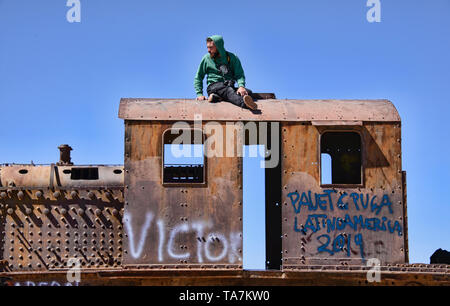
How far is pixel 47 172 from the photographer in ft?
33.6

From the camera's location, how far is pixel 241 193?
9.40 m

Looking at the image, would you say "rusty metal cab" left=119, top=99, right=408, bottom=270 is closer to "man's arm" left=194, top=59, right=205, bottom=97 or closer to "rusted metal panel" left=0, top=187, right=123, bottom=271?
"rusted metal panel" left=0, top=187, right=123, bottom=271

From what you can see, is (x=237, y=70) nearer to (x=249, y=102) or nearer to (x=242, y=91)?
(x=242, y=91)

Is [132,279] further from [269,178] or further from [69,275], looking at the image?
[269,178]

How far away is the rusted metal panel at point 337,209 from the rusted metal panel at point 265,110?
12.0 inches

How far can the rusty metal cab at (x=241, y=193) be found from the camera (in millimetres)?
9250

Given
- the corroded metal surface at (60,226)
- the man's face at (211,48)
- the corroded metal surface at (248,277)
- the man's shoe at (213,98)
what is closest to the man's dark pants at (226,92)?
the man's shoe at (213,98)

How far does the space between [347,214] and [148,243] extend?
3076mm

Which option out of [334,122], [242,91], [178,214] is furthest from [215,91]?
[178,214]

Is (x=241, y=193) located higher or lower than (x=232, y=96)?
lower

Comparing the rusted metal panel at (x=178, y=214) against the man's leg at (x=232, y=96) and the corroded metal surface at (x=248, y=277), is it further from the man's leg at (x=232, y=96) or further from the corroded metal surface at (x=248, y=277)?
the man's leg at (x=232, y=96)

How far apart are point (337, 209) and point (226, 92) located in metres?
2.63

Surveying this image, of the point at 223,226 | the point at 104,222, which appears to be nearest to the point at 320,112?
the point at 223,226
